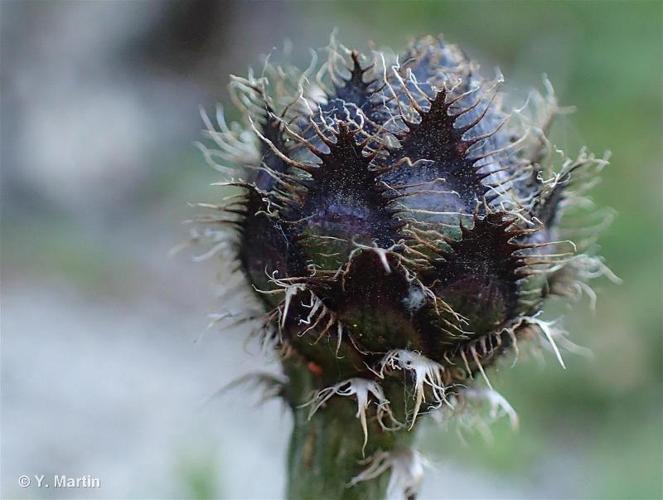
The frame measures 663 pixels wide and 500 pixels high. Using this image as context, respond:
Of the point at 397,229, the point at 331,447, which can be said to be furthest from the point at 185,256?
the point at 397,229

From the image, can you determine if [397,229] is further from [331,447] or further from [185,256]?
[185,256]

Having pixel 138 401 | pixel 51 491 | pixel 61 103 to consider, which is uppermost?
pixel 61 103

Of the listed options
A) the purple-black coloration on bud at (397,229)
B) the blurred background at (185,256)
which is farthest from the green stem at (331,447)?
the blurred background at (185,256)

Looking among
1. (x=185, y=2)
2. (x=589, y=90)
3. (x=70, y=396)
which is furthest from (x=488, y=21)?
(x=70, y=396)

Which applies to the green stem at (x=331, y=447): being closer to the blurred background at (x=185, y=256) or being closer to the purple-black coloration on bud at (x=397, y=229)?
the purple-black coloration on bud at (x=397, y=229)

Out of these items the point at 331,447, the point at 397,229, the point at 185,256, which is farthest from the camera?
the point at 185,256

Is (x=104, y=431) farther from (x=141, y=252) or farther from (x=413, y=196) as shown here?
(x=413, y=196)
